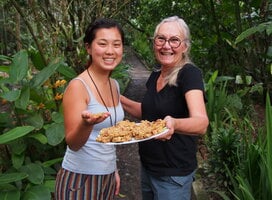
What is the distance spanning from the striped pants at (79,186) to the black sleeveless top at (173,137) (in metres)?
0.26

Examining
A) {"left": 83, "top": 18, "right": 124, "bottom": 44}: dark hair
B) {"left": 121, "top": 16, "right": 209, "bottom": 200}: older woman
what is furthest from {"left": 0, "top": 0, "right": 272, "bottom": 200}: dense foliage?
{"left": 83, "top": 18, "right": 124, "bottom": 44}: dark hair

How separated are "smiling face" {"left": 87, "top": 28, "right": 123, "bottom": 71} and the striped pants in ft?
1.66

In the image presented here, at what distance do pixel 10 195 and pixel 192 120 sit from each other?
1604 mm

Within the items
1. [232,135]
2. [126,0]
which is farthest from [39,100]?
[126,0]

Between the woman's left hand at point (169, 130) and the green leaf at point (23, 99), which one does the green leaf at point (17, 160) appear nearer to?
the green leaf at point (23, 99)

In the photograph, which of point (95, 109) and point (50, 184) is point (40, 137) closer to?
point (50, 184)

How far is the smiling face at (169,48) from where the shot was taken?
1.81 meters

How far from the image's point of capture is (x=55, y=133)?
2.83 m

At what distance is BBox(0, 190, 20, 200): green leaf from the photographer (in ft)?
8.53

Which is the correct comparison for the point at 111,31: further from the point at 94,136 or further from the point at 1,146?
the point at 1,146

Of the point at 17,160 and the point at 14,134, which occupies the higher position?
the point at 14,134

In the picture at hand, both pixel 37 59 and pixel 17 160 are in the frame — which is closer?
pixel 17 160

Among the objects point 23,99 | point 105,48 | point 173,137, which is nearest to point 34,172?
point 23,99

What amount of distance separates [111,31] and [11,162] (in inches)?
72.7
